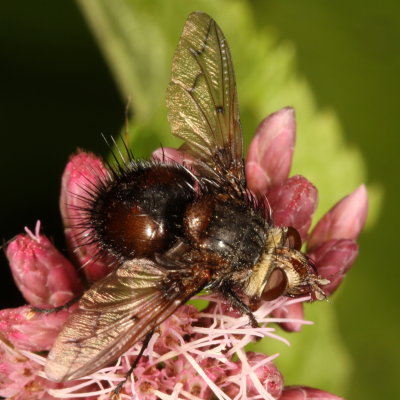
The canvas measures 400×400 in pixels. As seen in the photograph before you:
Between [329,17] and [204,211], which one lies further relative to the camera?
[329,17]

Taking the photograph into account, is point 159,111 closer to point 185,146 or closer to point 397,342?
point 185,146

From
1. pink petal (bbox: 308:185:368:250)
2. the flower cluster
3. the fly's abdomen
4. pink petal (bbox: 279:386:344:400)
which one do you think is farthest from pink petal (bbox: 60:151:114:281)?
pink petal (bbox: 308:185:368:250)

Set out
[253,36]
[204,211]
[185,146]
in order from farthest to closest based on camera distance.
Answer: [253,36] < [185,146] < [204,211]

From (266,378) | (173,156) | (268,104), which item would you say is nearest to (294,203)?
(173,156)

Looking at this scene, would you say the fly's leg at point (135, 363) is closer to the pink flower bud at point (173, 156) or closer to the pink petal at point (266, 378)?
the pink petal at point (266, 378)

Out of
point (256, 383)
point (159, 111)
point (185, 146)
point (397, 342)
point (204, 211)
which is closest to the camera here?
point (204, 211)

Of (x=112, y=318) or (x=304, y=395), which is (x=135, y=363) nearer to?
(x=112, y=318)

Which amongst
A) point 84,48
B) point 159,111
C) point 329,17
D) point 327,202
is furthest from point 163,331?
point 329,17
